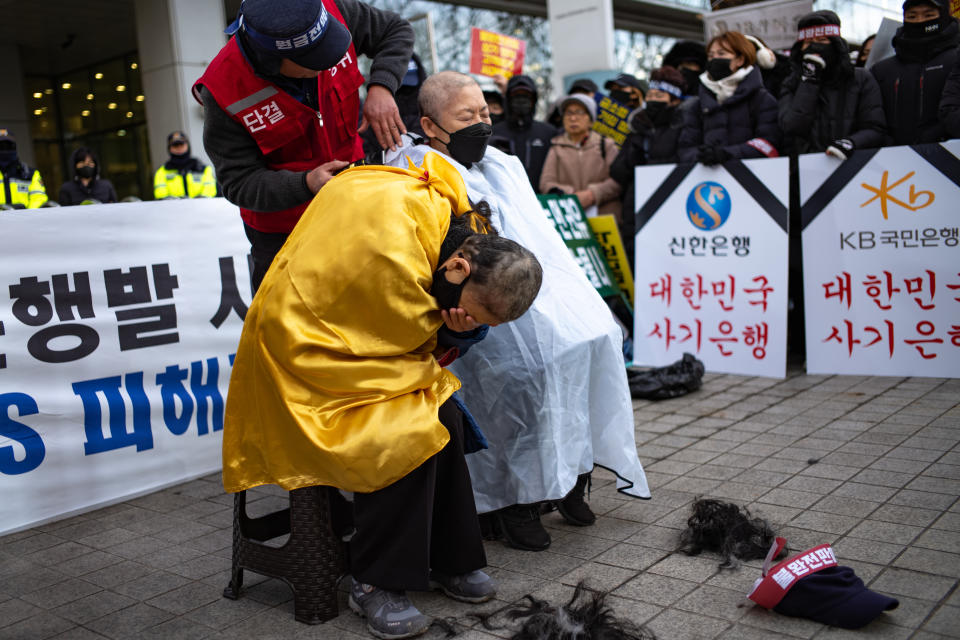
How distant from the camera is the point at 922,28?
5.60 m

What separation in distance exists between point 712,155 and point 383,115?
3.16m

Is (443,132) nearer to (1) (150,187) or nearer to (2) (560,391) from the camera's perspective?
(2) (560,391)

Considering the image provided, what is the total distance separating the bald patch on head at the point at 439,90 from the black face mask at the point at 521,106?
4582 mm

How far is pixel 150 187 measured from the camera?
Answer: 56.1 feet

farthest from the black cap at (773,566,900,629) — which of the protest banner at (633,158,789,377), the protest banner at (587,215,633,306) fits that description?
the protest banner at (587,215,633,306)

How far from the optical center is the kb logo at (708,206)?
5.74m

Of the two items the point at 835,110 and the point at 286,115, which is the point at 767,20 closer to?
the point at 835,110

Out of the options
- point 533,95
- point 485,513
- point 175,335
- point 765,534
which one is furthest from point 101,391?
point 533,95

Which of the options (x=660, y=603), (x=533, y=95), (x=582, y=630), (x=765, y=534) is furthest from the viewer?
(x=533, y=95)

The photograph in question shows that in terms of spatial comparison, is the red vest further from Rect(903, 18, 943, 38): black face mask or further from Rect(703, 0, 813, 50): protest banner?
Rect(703, 0, 813, 50): protest banner

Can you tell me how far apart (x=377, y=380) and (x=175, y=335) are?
2.28 metres

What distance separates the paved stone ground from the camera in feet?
8.61

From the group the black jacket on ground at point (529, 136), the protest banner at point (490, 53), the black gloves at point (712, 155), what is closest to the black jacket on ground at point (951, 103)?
the black gloves at point (712, 155)

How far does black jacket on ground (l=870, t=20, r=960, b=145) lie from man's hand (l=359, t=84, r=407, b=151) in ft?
12.6
